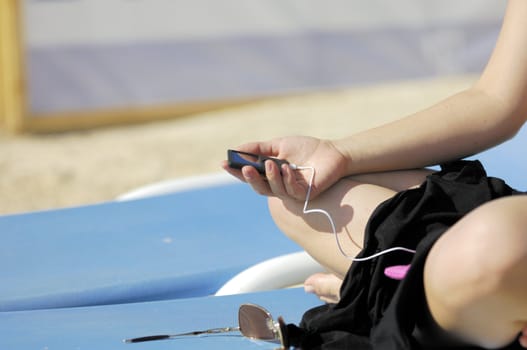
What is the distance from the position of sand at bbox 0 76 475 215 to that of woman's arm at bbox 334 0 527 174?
1.95 metres

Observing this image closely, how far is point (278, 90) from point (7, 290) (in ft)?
9.98

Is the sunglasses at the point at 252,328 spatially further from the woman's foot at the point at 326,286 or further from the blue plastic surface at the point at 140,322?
the woman's foot at the point at 326,286

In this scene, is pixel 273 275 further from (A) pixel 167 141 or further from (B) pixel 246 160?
(A) pixel 167 141

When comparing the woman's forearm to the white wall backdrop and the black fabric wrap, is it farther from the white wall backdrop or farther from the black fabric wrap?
the white wall backdrop

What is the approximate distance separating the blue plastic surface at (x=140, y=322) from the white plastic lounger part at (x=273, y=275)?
9 centimetres

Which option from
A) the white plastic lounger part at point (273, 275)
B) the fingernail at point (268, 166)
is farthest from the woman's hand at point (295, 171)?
the white plastic lounger part at point (273, 275)

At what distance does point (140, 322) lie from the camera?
57.0 inches

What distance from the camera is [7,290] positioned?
1.65m

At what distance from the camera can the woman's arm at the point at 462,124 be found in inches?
56.8

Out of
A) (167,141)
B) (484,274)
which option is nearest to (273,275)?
(484,274)

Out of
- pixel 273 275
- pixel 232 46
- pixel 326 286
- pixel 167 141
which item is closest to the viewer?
pixel 326 286

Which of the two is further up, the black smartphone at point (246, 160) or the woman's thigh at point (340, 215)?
the black smartphone at point (246, 160)

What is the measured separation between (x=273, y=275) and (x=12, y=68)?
2659 mm

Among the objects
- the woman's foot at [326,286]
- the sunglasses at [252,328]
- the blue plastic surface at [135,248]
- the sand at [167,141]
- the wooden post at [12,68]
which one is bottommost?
the sunglasses at [252,328]
